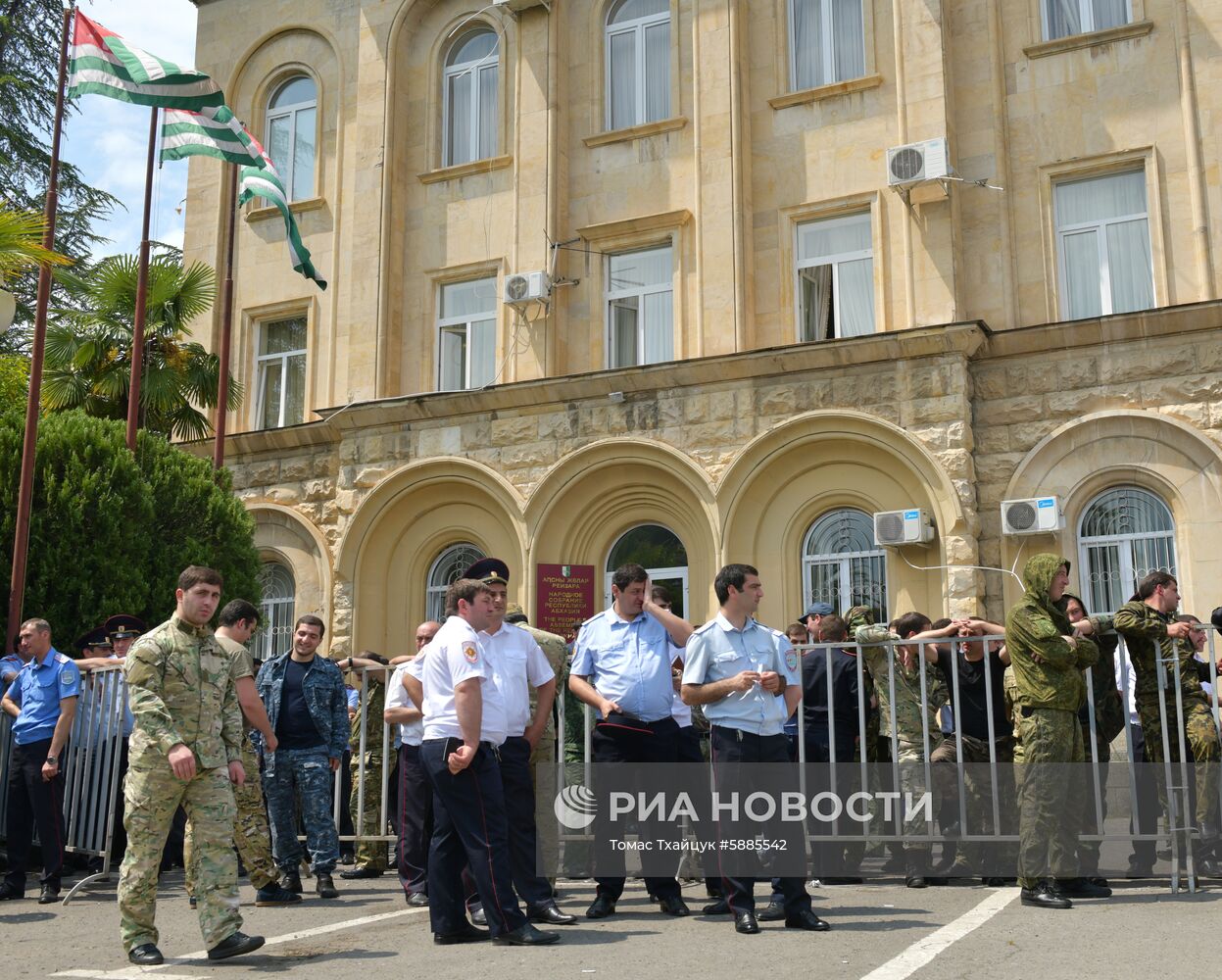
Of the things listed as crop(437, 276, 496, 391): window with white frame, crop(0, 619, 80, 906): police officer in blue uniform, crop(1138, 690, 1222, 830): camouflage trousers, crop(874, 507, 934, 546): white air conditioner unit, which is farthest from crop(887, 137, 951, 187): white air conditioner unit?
crop(0, 619, 80, 906): police officer in blue uniform

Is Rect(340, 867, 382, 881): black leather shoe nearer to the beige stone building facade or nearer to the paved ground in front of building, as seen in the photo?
the paved ground in front of building

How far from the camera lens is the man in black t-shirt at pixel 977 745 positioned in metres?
8.41

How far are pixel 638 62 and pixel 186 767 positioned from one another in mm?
15029

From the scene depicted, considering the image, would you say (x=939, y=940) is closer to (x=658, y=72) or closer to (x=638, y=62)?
(x=658, y=72)

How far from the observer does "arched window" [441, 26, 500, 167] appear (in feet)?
67.4

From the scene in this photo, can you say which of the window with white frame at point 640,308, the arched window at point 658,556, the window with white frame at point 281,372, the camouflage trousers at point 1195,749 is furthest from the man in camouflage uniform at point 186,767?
the window with white frame at point 281,372

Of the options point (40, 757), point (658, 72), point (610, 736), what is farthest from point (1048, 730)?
point (658, 72)

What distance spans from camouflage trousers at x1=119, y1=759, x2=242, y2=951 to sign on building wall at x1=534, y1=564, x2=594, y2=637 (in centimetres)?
1046

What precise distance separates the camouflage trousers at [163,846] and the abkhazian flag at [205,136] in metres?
11.6

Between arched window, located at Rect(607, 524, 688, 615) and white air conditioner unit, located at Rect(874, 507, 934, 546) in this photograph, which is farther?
arched window, located at Rect(607, 524, 688, 615)

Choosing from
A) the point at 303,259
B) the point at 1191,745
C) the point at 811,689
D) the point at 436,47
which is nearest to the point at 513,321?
the point at 303,259

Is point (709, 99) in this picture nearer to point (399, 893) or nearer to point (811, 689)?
point (811, 689)

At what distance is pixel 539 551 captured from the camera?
18344mm

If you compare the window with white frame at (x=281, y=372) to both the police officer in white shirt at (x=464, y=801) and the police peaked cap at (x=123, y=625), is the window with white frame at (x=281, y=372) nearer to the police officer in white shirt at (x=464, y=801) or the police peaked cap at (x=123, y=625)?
the police peaked cap at (x=123, y=625)
